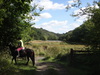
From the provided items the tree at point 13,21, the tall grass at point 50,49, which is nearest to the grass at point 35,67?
the tall grass at point 50,49

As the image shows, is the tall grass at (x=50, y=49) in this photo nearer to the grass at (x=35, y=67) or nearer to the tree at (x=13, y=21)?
the grass at (x=35, y=67)

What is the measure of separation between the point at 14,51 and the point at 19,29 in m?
2.73

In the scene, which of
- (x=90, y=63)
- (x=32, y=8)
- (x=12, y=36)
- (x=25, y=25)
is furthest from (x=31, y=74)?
(x=32, y=8)

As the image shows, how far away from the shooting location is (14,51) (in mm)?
14438

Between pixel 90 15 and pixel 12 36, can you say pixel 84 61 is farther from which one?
pixel 12 36

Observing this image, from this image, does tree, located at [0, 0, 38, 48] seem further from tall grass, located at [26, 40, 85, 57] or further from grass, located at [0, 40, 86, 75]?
tall grass, located at [26, 40, 85, 57]

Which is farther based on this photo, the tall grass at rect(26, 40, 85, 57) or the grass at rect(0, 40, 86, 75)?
the tall grass at rect(26, 40, 85, 57)

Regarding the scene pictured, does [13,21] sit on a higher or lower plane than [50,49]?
higher

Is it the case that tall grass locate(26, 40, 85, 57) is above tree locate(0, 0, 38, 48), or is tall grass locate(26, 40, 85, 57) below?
below

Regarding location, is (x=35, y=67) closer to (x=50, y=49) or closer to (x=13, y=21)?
(x=13, y=21)

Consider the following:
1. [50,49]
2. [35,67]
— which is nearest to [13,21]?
[35,67]

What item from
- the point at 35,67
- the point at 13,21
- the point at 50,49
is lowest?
the point at 35,67

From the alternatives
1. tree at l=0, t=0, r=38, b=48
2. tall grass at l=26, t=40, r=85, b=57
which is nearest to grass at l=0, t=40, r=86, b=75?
tall grass at l=26, t=40, r=85, b=57

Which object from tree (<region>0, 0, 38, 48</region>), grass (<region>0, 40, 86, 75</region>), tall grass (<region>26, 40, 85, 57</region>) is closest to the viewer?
grass (<region>0, 40, 86, 75</region>)
